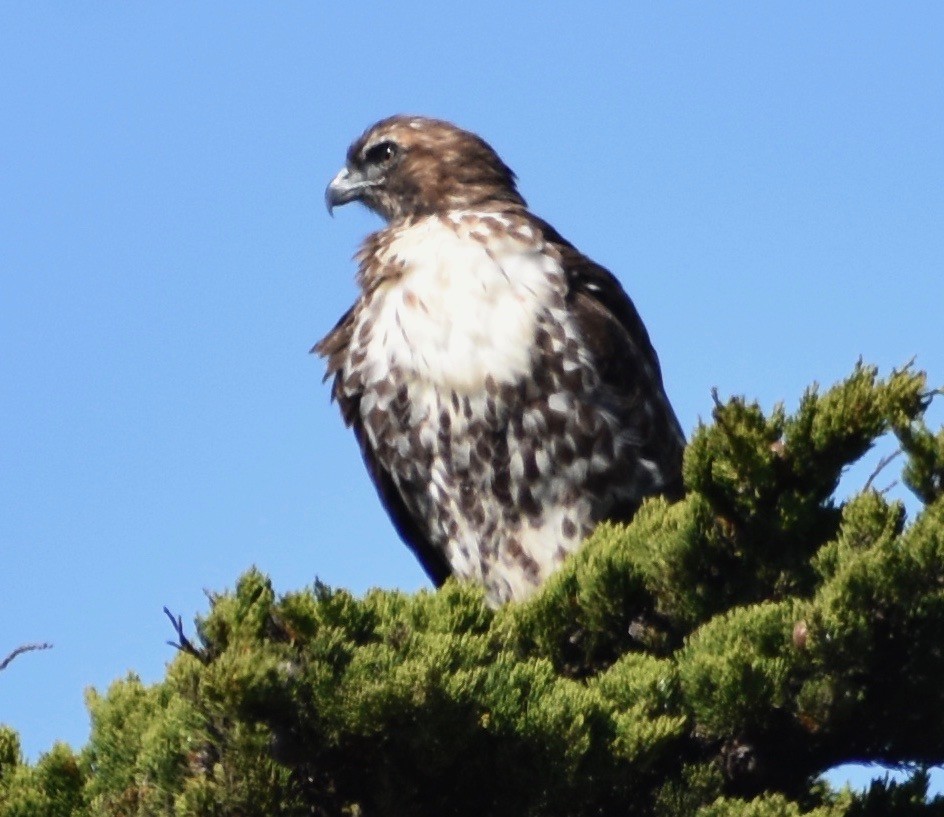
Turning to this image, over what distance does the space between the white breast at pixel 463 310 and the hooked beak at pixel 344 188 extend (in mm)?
910

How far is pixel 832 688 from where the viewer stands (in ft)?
10.0

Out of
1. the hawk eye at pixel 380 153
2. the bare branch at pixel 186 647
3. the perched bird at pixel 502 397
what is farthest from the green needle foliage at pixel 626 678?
the hawk eye at pixel 380 153

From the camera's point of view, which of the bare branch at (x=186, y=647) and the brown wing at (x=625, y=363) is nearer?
the bare branch at (x=186, y=647)

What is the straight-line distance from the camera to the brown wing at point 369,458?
5512 mm

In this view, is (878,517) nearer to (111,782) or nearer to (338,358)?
(111,782)

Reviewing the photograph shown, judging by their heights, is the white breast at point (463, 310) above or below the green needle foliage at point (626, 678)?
above

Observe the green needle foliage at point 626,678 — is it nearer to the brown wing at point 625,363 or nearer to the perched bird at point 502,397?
the perched bird at point 502,397

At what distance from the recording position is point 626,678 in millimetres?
3125

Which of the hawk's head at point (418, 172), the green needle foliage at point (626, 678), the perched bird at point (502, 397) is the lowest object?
Result: the green needle foliage at point (626, 678)

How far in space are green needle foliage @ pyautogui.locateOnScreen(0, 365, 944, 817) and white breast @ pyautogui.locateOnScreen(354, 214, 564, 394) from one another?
5.64 feet

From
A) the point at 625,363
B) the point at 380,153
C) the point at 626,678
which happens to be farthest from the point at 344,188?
the point at 626,678

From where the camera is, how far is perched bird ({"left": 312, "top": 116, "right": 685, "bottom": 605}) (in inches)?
203

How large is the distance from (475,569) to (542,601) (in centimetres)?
192

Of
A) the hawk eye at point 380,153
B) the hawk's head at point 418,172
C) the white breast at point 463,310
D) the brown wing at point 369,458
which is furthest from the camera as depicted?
the hawk eye at point 380,153
